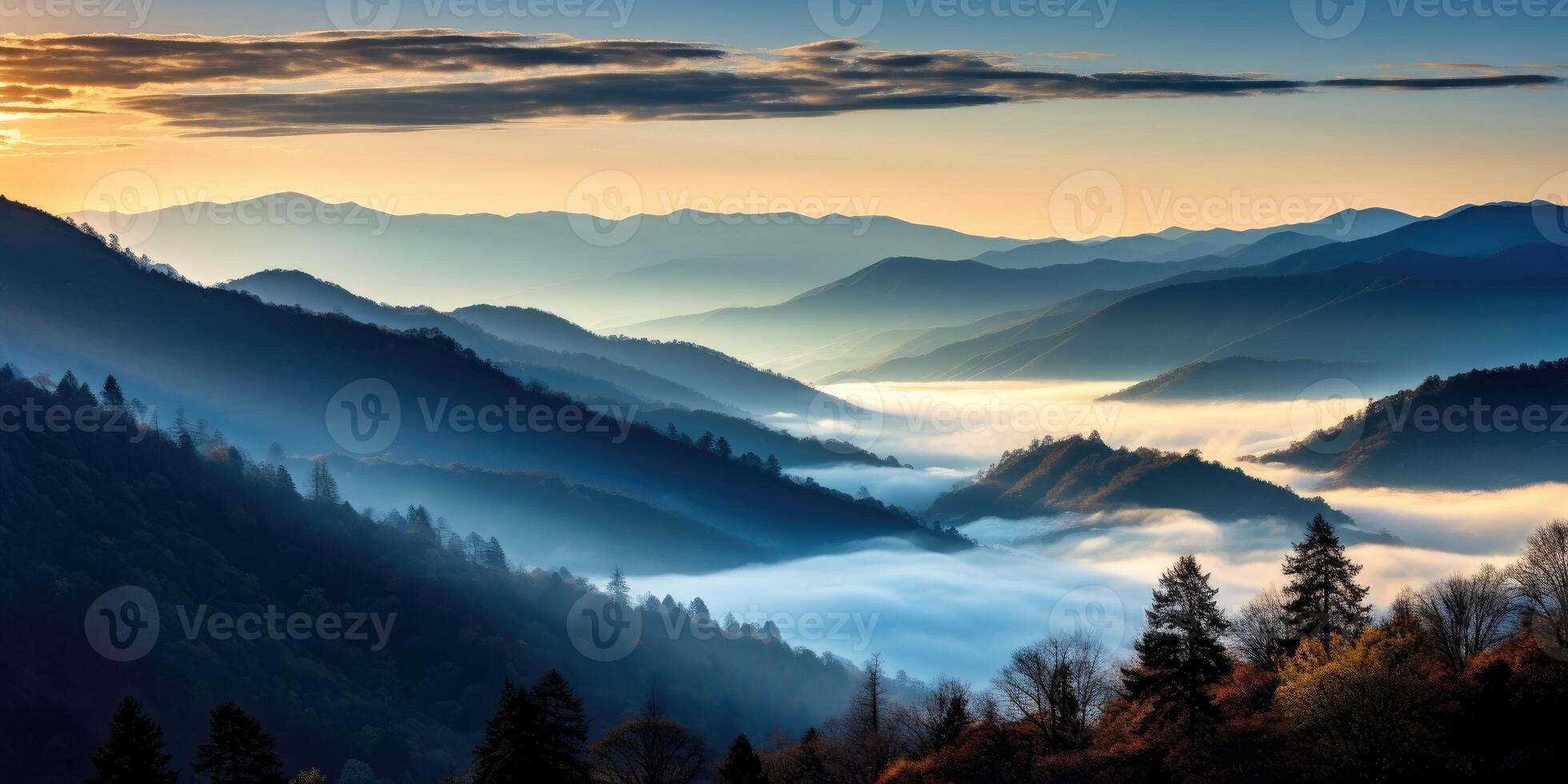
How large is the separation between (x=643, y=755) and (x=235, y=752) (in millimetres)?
31999

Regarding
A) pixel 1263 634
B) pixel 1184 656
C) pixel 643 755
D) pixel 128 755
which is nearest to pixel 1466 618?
pixel 1263 634

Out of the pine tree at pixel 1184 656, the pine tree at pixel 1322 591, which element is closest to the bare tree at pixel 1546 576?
the pine tree at pixel 1322 591

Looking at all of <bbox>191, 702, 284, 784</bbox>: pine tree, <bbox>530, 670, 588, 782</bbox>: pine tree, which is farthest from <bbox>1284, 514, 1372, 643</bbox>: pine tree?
<bbox>191, 702, 284, 784</bbox>: pine tree

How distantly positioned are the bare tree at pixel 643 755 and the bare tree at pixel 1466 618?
5297 cm

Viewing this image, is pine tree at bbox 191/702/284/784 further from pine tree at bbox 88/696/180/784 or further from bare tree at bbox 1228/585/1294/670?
bare tree at bbox 1228/585/1294/670

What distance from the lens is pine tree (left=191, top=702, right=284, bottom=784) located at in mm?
67000

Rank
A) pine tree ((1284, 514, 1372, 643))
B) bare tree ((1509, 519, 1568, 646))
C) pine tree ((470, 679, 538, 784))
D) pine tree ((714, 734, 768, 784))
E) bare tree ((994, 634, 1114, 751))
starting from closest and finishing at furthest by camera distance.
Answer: pine tree ((470, 679, 538, 784)), pine tree ((714, 734, 768, 784)), bare tree ((994, 634, 1114, 751)), bare tree ((1509, 519, 1568, 646)), pine tree ((1284, 514, 1372, 643))

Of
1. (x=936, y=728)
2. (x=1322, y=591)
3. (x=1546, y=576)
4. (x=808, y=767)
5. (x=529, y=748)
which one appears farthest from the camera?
(x=1546, y=576)

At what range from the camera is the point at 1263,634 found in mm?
108438

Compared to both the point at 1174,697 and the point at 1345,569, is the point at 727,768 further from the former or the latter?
the point at 1345,569

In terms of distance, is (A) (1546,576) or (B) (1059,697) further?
(A) (1546,576)

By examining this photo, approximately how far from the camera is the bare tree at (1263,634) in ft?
323

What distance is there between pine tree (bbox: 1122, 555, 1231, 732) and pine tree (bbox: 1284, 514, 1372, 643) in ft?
57.5

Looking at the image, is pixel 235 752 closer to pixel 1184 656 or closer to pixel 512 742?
pixel 512 742
